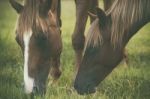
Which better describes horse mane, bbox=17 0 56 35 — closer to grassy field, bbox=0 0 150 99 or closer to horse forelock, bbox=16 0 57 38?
horse forelock, bbox=16 0 57 38

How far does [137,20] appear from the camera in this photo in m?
1.53

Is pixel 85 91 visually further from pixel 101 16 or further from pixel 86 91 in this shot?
pixel 101 16

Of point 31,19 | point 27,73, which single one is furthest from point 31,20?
point 27,73

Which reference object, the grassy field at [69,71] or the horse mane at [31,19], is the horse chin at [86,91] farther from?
the horse mane at [31,19]

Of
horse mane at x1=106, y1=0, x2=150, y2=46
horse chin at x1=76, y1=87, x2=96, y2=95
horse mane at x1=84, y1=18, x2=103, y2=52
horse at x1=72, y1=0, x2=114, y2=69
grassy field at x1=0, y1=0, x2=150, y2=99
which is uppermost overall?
horse mane at x1=106, y1=0, x2=150, y2=46

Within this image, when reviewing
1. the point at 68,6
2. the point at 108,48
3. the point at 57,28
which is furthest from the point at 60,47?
the point at 68,6

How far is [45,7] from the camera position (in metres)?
1.58

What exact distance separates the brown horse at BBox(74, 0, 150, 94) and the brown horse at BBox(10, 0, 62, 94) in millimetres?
103

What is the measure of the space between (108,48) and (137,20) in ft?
0.36

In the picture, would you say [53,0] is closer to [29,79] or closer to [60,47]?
[60,47]

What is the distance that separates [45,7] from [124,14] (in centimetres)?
22

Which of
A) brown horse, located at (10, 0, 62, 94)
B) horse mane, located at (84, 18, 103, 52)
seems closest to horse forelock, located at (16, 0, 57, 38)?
brown horse, located at (10, 0, 62, 94)

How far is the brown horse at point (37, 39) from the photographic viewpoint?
1526 mm

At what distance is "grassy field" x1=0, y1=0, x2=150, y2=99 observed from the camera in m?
1.62
